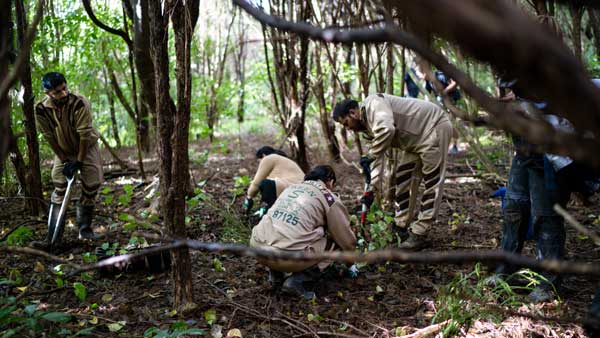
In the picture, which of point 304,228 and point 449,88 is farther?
point 449,88

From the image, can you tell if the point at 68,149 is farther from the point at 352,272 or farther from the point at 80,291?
the point at 352,272

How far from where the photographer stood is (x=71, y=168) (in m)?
4.68

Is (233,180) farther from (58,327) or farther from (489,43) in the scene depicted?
(489,43)

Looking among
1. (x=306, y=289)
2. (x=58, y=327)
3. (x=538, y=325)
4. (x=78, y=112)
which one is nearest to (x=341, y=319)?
(x=306, y=289)

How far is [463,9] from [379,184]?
14.3ft

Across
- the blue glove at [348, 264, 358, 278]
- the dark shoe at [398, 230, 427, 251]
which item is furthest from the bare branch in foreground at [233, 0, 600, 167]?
the dark shoe at [398, 230, 427, 251]

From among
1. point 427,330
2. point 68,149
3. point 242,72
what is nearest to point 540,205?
point 427,330

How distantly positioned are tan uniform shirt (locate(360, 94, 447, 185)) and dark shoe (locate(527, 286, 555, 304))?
1802mm

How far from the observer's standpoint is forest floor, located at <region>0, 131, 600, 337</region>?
2.97 meters

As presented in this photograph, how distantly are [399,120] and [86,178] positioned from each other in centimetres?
323

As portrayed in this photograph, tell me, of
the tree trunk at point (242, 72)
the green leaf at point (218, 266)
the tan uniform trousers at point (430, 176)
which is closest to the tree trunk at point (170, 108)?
the green leaf at point (218, 266)

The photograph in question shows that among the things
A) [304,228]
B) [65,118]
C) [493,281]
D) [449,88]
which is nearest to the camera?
[493,281]

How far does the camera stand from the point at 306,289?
12.0 ft

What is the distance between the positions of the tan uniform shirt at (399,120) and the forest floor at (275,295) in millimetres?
1030
